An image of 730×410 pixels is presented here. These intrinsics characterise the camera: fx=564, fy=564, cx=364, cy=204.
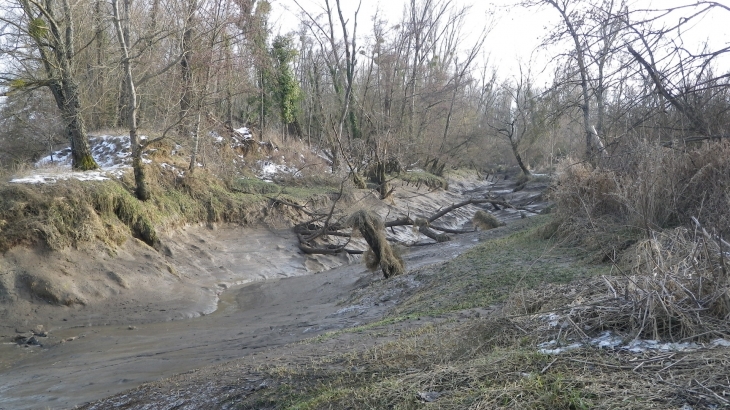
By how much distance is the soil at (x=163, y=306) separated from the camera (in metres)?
7.70

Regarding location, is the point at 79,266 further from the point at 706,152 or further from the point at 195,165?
the point at 706,152

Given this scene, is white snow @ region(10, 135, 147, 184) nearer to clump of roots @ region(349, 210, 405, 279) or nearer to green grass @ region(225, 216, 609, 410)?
clump of roots @ region(349, 210, 405, 279)

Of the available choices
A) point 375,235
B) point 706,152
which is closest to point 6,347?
point 375,235

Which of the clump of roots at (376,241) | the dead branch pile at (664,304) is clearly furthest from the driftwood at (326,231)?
the dead branch pile at (664,304)

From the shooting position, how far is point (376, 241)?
1272cm

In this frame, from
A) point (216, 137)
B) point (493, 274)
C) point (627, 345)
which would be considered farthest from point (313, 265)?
point (627, 345)

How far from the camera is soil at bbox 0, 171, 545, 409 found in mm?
7695

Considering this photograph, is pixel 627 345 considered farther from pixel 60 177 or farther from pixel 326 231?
pixel 326 231

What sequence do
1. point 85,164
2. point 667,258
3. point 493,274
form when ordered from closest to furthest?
point 667,258 → point 493,274 → point 85,164

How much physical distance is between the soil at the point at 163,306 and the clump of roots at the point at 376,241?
2.28 ft

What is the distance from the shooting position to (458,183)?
141 ft

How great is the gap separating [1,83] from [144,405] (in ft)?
42.6

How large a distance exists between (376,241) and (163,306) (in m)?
4.91

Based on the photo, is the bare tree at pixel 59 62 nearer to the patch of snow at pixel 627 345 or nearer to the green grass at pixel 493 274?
the green grass at pixel 493 274
